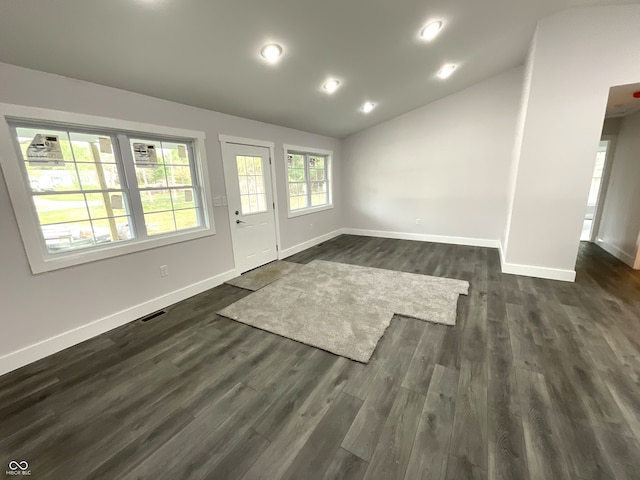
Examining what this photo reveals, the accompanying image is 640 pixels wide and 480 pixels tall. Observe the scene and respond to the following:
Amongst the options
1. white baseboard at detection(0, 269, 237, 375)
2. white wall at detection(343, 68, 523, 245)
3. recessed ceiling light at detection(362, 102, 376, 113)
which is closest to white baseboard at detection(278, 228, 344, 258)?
white wall at detection(343, 68, 523, 245)

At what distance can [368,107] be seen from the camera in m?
4.57

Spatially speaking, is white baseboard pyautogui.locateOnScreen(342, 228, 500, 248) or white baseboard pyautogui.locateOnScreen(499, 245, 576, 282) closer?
white baseboard pyautogui.locateOnScreen(499, 245, 576, 282)

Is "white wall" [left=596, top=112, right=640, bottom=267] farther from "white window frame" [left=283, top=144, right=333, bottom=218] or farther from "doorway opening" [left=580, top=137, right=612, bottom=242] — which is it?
"white window frame" [left=283, top=144, right=333, bottom=218]

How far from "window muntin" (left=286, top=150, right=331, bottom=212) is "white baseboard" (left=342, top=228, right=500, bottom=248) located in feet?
3.68

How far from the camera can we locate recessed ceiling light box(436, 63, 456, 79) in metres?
3.62

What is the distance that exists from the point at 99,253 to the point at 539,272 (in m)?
5.26

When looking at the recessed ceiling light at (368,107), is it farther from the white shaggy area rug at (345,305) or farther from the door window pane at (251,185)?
the white shaggy area rug at (345,305)

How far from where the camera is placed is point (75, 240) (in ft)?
8.00

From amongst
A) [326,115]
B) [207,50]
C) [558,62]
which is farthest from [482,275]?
[207,50]

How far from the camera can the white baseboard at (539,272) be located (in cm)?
338

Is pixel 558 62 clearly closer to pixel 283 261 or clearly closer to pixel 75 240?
pixel 283 261

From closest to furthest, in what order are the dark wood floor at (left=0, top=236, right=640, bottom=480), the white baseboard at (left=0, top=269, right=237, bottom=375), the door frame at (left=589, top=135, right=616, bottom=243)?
the dark wood floor at (left=0, top=236, right=640, bottom=480) < the white baseboard at (left=0, top=269, right=237, bottom=375) < the door frame at (left=589, top=135, right=616, bottom=243)

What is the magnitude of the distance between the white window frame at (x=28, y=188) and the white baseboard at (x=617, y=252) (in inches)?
254

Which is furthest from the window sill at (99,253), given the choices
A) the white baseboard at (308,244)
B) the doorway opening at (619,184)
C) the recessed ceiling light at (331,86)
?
the doorway opening at (619,184)
